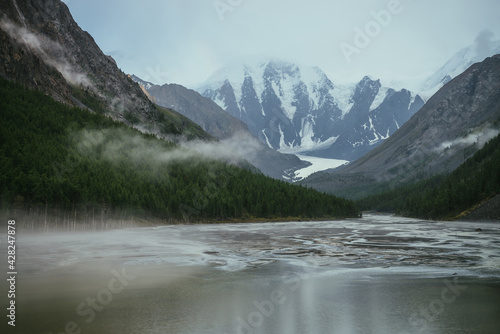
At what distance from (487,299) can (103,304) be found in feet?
72.3

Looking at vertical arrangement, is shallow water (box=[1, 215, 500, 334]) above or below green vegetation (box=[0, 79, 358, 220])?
below

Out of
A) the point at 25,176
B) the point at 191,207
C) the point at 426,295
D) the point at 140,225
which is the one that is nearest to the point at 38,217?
the point at 25,176

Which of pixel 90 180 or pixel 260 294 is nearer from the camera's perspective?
pixel 260 294

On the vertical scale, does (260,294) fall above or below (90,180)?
below

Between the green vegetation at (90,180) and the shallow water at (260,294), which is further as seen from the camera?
the green vegetation at (90,180)

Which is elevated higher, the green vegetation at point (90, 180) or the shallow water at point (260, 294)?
the green vegetation at point (90, 180)

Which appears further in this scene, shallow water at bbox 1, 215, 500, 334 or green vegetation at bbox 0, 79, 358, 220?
green vegetation at bbox 0, 79, 358, 220

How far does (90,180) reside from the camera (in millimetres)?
140125

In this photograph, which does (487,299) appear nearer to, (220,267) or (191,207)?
(220,267)

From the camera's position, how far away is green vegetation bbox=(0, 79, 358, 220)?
394 feet

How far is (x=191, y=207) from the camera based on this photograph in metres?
166

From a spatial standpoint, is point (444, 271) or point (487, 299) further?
point (444, 271)

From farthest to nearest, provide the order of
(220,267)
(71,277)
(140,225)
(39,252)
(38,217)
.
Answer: (140,225), (38,217), (39,252), (220,267), (71,277)

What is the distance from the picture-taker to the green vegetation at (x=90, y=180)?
4724 inches
